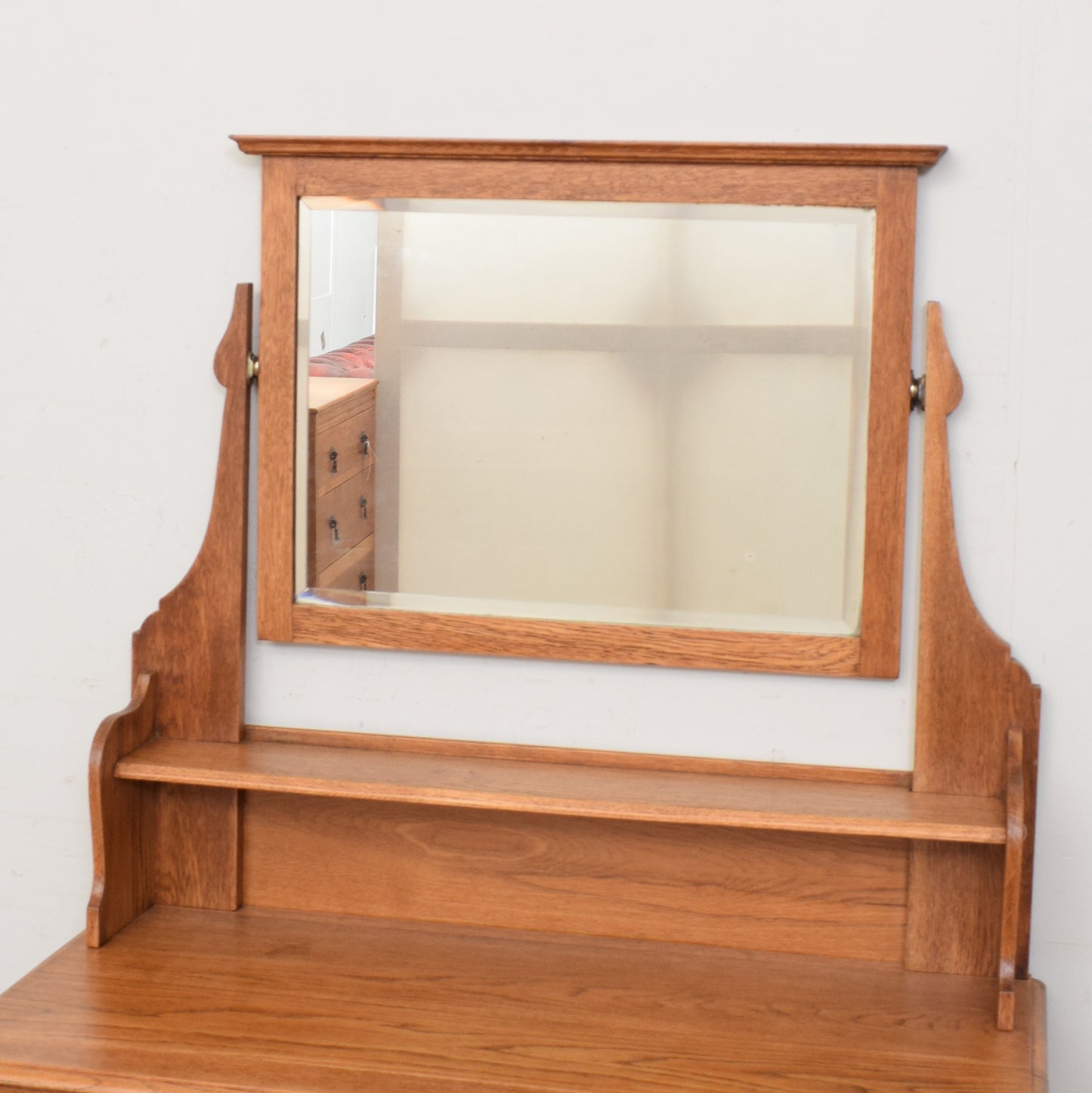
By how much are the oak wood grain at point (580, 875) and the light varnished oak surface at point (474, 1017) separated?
0.03 meters

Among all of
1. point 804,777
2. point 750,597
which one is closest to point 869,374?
point 750,597

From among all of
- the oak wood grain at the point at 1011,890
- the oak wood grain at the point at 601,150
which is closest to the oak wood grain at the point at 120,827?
the oak wood grain at the point at 601,150

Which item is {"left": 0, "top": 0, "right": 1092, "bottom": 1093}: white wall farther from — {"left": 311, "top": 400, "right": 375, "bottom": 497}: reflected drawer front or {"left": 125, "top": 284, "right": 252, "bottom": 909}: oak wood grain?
{"left": 311, "top": 400, "right": 375, "bottom": 497}: reflected drawer front

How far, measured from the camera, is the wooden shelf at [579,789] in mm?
1499

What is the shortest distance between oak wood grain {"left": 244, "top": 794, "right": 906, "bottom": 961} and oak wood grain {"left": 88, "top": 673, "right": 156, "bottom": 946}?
12 centimetres

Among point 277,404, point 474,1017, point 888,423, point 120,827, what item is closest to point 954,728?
point 888,423

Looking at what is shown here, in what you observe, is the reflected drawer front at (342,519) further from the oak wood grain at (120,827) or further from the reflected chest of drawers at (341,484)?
the oak wood grain at (120,827)

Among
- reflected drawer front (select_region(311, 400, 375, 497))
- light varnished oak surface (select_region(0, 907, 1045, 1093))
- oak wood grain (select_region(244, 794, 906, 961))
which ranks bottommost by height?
light varnished oak surface (select_region(0, 907, 1045, 1093))

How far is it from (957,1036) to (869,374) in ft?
2.32

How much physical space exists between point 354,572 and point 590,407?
1.12 ft

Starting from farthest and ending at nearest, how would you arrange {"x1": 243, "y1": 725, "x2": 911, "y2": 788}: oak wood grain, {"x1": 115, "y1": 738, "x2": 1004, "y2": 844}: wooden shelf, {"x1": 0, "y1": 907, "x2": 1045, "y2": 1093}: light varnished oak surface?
1. {"x1": 243, "y1": 725, "x2": 911, "y2": 788}: oak wood grain
2. {"x1": 115, "y1": 738, "x2": 1004, "y2": 844}: wooden shelf
3. {"x1": 0, "y1": 907, "x2": 1045, "y2": 1093}: light varnished oak surface

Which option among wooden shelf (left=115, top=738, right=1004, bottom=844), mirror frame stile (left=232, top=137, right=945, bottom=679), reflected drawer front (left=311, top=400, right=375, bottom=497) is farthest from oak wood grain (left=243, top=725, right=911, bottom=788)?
reflected drawer front (left=311, top=400, right=375, bottom=497)

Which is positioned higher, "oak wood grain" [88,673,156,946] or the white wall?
the white wall

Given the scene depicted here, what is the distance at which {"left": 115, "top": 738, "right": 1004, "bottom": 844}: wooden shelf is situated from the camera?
1.50 metres
